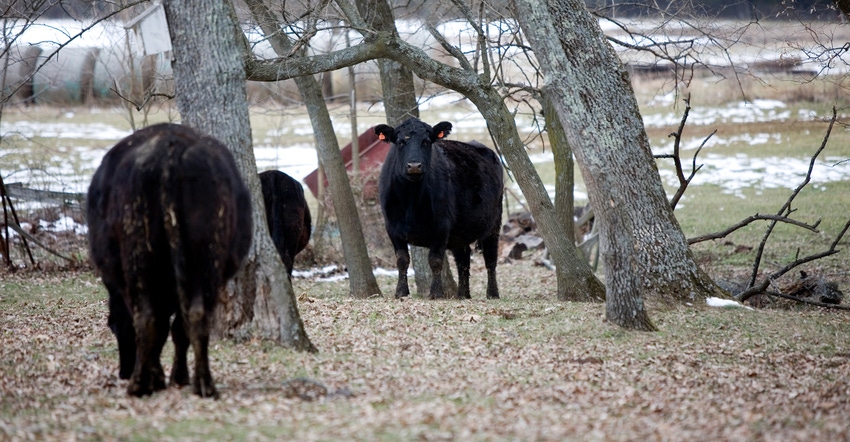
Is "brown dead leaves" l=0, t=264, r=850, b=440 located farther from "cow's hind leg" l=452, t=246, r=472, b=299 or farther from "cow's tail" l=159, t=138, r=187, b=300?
"cow's hind leg" l=452, t=246, r=472, b=299

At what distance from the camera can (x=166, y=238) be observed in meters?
5.87

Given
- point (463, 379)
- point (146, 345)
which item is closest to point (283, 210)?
point (463, 379)

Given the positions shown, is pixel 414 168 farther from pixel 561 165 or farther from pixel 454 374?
pixel 454 374

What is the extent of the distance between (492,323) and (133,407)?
477 centimetres

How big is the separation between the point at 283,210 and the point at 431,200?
235cm

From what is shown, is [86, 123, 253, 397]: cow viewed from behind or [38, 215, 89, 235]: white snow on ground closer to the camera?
[86, 123, 253, 397]: cow viewed from behind

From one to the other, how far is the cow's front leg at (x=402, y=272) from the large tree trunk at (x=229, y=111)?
5264 millimetres

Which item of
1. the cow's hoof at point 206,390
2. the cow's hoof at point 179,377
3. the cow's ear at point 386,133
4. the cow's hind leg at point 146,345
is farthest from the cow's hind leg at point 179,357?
the cow's ear at point 386,133

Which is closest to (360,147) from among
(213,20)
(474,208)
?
(474,208)

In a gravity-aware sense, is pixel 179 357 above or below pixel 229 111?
below

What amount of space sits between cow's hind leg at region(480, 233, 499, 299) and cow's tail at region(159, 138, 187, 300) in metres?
8.49

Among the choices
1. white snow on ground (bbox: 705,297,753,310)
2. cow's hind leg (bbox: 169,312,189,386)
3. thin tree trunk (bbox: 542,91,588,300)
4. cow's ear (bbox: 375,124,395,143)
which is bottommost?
white snow on ground (bbox: 705,297,753,310)

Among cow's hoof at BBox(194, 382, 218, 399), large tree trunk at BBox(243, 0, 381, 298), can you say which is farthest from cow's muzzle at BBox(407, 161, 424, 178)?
cow's hoof at BBox(194, 382, 218, 399)

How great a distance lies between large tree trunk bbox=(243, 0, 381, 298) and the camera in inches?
519
